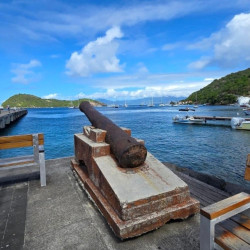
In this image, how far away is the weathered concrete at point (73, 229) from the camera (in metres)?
2.83

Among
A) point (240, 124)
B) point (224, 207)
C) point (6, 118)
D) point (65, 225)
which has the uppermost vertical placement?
point (224, 207)

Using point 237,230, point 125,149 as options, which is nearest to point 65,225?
point 125,149

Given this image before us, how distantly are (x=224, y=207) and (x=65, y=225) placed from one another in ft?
7.71

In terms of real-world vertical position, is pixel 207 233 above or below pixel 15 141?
below

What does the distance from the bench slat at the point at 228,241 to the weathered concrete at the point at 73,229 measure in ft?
2.81

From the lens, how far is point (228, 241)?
6.44 ft

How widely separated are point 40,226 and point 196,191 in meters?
3.09

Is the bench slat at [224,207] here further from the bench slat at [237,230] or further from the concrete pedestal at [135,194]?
the concrete pedestal at [135,194]

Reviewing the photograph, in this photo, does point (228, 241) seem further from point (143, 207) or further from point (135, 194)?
point (135, 194)

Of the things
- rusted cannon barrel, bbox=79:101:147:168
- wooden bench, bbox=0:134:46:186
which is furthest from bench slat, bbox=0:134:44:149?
rusted cannon barrel, bbox=79:101:147:168

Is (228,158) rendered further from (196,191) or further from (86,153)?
(86,153)

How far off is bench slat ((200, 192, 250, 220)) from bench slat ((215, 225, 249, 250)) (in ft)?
0.86

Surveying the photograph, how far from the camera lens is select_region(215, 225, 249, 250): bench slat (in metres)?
1.90

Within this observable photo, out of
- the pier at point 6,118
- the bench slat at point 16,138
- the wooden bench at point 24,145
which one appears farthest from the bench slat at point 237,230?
the pier at point 6,118
